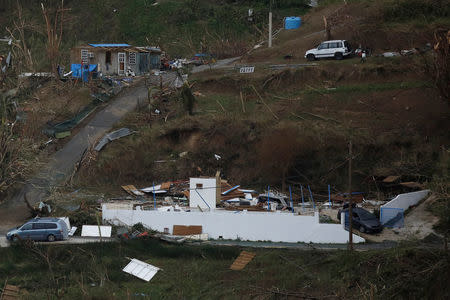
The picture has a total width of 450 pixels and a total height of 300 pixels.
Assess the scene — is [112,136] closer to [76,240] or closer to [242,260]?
[76,240]

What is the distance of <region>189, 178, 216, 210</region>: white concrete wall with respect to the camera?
84.7ft

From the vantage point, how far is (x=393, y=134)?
2881 centimetres

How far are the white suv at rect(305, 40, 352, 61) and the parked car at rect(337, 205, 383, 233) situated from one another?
43.9 ft

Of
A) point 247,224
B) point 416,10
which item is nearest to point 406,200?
point 247,224

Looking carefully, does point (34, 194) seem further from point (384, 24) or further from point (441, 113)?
point (384, 24)

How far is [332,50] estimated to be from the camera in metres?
35.6

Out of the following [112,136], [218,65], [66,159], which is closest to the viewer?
[66,159]

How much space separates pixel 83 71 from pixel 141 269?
18.5m

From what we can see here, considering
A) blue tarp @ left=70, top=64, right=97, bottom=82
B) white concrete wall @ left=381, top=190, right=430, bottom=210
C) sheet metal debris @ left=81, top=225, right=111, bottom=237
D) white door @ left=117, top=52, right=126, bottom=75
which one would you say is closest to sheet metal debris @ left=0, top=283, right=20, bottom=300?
sheet metal debris @ left=81, top=225, right=111, bottom=237

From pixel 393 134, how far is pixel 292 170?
4840mm

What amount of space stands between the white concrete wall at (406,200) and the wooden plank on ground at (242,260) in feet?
20.0

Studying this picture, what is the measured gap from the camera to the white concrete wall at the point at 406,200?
82.5 ft

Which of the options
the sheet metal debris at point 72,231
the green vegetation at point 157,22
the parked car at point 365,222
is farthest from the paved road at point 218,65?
the parked car at point 365,222

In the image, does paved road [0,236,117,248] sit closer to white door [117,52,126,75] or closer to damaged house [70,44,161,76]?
damaged house [70,44,161,76]
